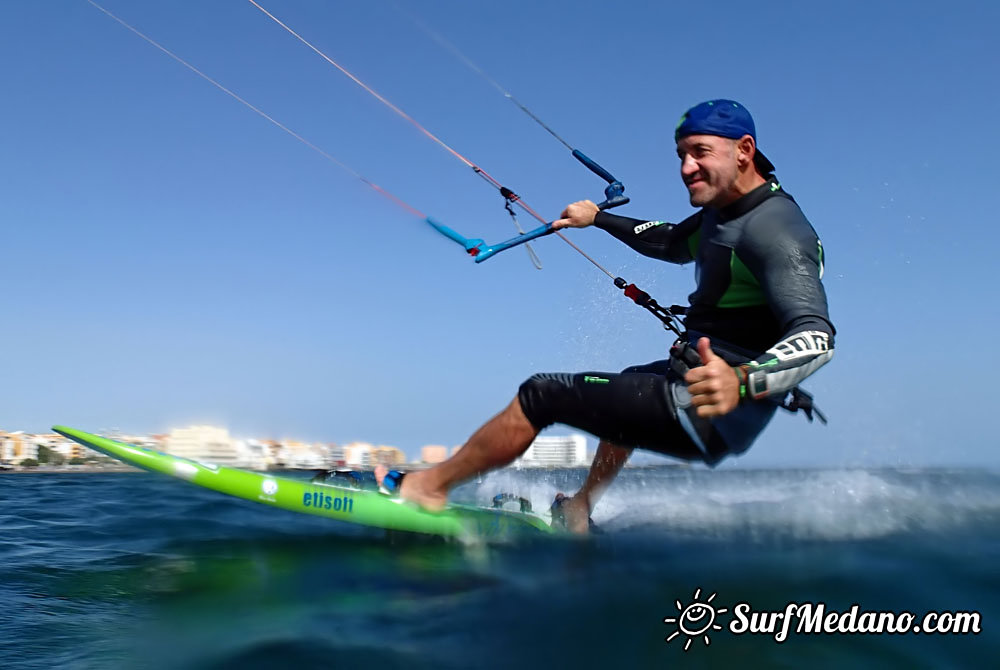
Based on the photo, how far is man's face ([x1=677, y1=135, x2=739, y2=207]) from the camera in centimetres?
358

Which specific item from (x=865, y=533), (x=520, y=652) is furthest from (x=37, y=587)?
(x=865, y=533)

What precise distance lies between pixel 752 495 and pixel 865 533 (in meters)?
3.16

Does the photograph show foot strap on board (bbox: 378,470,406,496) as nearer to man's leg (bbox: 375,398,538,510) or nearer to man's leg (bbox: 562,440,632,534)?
man's leg (bbox: 375,398,538,510)

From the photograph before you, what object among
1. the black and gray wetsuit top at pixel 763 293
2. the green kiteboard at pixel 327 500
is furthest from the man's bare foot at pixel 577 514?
the black and gray wetsuit top at pixel 763 293

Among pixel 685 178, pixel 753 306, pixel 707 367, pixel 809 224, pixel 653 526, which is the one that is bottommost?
pixel 653 526

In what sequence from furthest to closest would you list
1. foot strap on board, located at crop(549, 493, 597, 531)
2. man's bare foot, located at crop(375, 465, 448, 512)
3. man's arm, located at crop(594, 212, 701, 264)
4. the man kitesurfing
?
foot strap on board, located at crop(549, 493, 597, 531) → man's arm, located at crop(594, 212, 701, 264) → man's bare foot, located at crop(375, 465, 448, 512) → the man kitesurfing

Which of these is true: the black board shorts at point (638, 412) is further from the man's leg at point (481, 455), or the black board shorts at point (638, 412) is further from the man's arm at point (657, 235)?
the man's arm at point (657, 235)

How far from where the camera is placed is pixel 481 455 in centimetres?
364

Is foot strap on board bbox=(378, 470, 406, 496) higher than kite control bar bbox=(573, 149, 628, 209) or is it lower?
lower

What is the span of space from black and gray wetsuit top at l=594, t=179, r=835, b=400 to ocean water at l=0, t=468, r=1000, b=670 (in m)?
1.00

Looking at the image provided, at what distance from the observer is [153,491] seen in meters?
9.25

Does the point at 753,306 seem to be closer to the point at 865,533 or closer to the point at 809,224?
the point at 809,224

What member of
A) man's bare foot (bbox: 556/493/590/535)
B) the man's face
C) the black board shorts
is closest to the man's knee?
the black board shorts

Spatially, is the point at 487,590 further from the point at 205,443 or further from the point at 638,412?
the point at 205,443
